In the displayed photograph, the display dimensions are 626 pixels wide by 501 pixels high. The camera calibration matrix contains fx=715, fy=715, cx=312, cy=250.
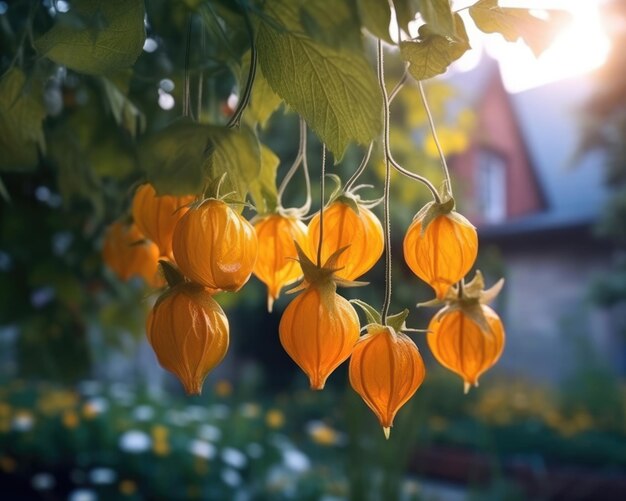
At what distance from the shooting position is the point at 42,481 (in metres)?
2.24

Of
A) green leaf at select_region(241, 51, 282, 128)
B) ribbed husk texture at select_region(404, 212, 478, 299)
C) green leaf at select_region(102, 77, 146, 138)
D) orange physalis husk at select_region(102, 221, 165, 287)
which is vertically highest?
green leaf at select_region(241, 51, 282, 128)

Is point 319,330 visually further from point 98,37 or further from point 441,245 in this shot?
point 98,37

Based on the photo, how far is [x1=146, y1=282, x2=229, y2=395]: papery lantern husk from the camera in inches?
15.7

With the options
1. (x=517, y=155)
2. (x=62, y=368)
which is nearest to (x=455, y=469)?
(x=62, y=368)

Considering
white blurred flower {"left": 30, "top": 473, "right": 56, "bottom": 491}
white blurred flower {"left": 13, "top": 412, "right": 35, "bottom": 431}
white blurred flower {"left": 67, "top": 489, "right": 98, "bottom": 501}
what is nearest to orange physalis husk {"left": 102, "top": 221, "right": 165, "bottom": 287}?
white blurred flower {"left": 67, "top": 489, "right": 98, "bottom": 501}

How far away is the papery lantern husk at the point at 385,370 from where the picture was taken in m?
0.42

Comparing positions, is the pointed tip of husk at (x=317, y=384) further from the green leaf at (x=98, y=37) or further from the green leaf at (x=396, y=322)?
the green leaf at (x=98, y=37)

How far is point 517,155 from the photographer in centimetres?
808

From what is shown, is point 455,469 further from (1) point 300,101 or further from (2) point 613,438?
(1) point 300,101

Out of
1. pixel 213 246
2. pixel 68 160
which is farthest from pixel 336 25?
pixel 68 160

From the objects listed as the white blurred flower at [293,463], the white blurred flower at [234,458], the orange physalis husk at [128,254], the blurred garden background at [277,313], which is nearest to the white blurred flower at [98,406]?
the blurred garden background at [277,313]

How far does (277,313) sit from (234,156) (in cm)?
601

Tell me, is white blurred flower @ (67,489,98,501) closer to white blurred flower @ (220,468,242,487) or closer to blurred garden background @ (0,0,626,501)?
blurred garden background @ (0,0,626,501)

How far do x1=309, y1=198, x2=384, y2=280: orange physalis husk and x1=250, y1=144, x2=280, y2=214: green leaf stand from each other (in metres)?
0.06
